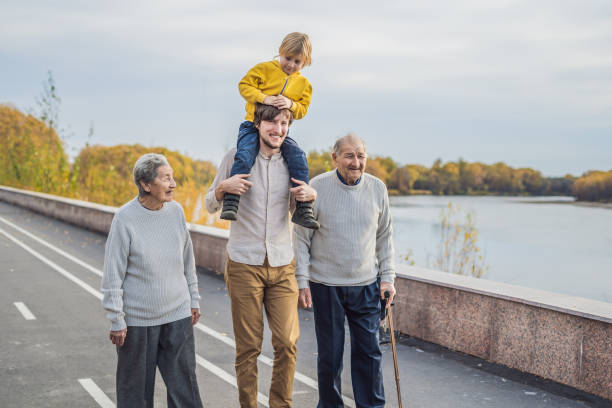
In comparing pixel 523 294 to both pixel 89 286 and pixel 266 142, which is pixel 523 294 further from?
pixel 89 286

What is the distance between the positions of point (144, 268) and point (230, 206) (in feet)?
2.08

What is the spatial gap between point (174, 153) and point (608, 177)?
13.3 m

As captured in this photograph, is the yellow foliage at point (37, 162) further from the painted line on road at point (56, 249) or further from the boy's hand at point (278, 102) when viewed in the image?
the boy's hand at point (278, 102)

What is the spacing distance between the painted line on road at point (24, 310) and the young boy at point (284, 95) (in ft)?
16.7

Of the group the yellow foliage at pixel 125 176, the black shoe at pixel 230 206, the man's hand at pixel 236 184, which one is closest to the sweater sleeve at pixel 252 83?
the man's hand at pixel 236 184

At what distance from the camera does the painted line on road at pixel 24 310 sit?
26.2 ft

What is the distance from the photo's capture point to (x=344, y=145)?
173 inches

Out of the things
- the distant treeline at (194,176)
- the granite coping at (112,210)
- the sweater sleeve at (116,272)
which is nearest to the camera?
the sweater sleeve at (116,272)

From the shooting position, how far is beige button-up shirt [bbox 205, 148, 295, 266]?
13.4 feet

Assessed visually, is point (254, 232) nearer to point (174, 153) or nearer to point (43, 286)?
point (43, 286)

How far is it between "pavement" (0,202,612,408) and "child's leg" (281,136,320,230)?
5.50 ft

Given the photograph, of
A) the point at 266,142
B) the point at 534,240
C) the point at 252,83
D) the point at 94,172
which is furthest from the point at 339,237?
the point at 94,172

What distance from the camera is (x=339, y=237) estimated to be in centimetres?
440

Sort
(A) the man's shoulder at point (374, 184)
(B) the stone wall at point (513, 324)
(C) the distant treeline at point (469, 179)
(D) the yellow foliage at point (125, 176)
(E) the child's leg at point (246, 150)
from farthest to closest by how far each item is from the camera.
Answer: (D) the yellow foliage at point (125, 176)
(C) the distant treeline at point (469, 179)
(B) the stone wall at point (513, 324)
(A) the man's shoulder at point (374, 184)
(E) the child's leg at point (246, 150)
